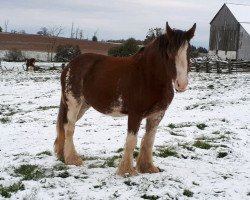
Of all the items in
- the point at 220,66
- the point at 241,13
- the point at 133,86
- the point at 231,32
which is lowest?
the point at 133,86

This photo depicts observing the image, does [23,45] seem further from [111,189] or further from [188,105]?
[111,189]

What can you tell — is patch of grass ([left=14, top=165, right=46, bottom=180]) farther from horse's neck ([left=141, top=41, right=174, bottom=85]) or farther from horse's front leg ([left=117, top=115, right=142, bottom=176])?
horse's neck ([left=141, top=41, right=174, bottom=85])

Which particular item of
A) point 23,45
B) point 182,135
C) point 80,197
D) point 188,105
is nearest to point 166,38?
point 80,197

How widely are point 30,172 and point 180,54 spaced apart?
303 cm

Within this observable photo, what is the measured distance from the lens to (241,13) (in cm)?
4472

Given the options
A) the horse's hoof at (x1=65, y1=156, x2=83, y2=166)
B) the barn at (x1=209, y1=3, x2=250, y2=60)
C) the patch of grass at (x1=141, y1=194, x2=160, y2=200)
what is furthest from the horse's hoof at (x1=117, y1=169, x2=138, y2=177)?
the barn at (x1=209, y1=3, x2=250, y2=60)

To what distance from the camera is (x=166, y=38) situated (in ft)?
17.3

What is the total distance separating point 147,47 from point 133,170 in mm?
1904

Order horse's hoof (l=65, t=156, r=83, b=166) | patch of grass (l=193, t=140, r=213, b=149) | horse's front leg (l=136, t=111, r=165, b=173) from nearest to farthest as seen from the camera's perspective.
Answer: horse's front leg (l=136, t=111, r=165, b=173) < horse's hoof (l=65, t=156, r=83, b=166) < patch of grass (l=193, t=140, r=213, b=149)

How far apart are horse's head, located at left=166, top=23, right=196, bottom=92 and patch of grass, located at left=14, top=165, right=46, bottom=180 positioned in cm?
253

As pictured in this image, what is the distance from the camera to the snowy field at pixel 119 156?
17.4ft

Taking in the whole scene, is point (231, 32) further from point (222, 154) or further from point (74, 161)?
point (74, 161)

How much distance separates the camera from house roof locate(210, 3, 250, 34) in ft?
140

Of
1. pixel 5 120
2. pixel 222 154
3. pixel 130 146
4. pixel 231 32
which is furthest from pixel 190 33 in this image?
pixel 231 32
